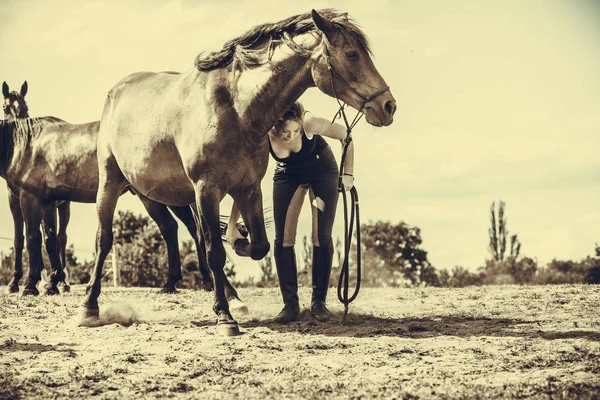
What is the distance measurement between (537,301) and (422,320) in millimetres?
1789

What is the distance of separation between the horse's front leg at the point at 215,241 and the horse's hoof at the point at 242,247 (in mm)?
606

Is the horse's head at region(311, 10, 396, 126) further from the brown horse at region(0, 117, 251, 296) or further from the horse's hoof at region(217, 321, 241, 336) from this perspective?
the brown horse at region(0, 117, 251, 296)

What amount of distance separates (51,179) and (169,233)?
2052mm

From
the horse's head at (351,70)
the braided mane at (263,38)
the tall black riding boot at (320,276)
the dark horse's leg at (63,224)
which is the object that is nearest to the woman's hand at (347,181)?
the tall black riding boot at (320,276)

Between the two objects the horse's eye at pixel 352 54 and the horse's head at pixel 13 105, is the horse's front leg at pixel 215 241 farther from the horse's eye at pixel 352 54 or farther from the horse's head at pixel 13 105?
the horse's head at pixel 13 105

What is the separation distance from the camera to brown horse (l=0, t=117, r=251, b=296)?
11555 millimetres

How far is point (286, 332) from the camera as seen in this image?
6676 millimetres

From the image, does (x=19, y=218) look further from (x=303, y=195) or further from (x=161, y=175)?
(x=303, y=195)

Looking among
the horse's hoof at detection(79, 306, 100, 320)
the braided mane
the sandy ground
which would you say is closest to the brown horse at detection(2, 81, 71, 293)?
the sandy ground

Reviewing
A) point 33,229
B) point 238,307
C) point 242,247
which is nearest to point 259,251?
point 242,247

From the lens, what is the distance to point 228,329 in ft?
21.5

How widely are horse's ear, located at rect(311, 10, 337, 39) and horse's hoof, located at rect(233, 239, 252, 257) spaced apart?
7.27ft

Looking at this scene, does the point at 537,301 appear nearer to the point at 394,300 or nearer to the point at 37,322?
the point at 394,300

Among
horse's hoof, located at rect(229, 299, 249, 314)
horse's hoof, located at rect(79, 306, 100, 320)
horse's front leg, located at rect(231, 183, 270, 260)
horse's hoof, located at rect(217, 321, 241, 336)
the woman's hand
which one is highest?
the woman's hand
